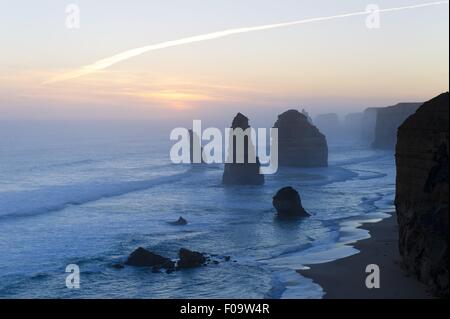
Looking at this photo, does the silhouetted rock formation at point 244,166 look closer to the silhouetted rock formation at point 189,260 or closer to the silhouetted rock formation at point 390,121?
the silhouetted rock formation at point 189,260

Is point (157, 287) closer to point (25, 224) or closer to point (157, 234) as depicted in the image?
point (157, 234)

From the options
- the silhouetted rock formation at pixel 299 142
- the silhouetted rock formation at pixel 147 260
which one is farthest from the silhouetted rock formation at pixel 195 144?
the silhouetted rock formation at pixel 147 260

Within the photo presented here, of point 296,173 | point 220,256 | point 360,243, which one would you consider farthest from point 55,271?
point 296,173

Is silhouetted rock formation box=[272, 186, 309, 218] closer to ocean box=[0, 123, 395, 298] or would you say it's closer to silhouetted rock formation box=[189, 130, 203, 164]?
ocean box=[0, 123, 395, 298]

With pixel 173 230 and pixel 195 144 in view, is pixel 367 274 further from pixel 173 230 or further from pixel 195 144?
pixel 195 144

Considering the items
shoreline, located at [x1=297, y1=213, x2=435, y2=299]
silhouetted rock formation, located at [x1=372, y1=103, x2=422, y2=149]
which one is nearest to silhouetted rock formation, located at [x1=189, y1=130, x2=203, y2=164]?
silhouetted rock formation, located at [x1=372, y1=103, x2=422, y2=149]

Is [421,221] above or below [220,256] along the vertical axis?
above

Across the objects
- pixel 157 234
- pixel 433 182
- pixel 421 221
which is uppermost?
pixel 433 182
